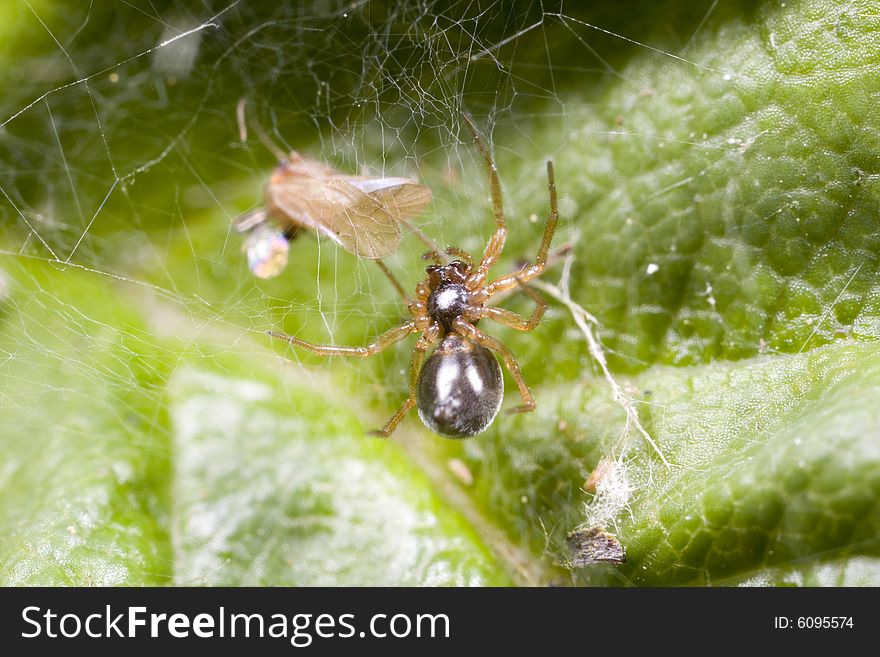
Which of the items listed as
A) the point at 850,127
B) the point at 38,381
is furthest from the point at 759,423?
the point at 38,381

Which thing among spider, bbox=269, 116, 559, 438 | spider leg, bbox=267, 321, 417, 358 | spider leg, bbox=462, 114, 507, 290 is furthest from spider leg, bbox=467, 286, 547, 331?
spider leg, bbox=267, 321, 417, 358

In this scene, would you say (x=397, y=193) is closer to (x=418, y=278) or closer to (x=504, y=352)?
(x=418, y=278)

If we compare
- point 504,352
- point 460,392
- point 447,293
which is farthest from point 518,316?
point 460,392

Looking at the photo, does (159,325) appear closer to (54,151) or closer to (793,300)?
(54,151)

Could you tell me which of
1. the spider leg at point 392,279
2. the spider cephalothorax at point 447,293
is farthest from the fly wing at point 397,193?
the spider cephalothorax at point 447,293

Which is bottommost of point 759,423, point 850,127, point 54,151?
Answer: point 759,423

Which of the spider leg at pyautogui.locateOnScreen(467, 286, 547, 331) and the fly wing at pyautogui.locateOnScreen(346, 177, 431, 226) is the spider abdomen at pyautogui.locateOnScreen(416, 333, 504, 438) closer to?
the spider leg at pyautogui.locateOnScreen(467, 286, 547, 331)

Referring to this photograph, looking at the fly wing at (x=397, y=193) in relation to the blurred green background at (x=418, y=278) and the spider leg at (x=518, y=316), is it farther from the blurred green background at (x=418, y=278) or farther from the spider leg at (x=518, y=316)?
the spider leg at (x=518, y=316)
